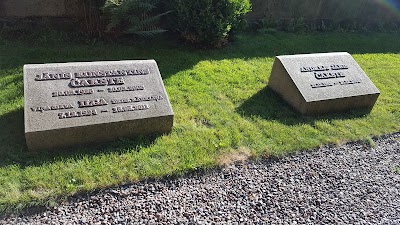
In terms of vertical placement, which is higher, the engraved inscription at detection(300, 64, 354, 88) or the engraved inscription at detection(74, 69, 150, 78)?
the engraved inscription at detection(300, 64, 354, 88)

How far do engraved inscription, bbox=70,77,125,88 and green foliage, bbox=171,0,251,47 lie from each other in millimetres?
3023

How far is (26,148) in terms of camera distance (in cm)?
393

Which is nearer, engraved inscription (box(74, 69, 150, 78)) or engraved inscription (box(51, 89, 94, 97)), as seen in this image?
engraved inscription (box(51, 89, 94, 97))

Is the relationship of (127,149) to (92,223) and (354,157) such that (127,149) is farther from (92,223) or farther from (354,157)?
(354,157)

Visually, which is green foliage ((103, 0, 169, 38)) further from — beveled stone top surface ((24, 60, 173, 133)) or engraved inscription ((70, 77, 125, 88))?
engraved inscription ((70, 77, 125, 88))

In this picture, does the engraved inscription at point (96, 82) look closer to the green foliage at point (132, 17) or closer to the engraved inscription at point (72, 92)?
the engraved inscription at point (72, 92)

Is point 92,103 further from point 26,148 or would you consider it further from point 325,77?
point 325,77

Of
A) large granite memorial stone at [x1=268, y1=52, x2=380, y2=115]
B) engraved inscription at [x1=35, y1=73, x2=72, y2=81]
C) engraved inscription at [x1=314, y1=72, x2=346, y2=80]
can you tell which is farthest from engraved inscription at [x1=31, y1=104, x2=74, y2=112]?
engraved inscription at [x1=314, y1=72, x2=346, y2=80]

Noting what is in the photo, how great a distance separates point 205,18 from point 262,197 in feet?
14.0

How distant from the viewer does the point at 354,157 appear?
4.75 meters

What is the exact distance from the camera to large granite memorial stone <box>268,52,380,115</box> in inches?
212

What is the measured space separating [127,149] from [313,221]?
239cm

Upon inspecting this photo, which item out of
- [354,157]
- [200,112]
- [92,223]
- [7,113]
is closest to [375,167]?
[354,157]

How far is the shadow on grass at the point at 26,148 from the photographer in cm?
378
